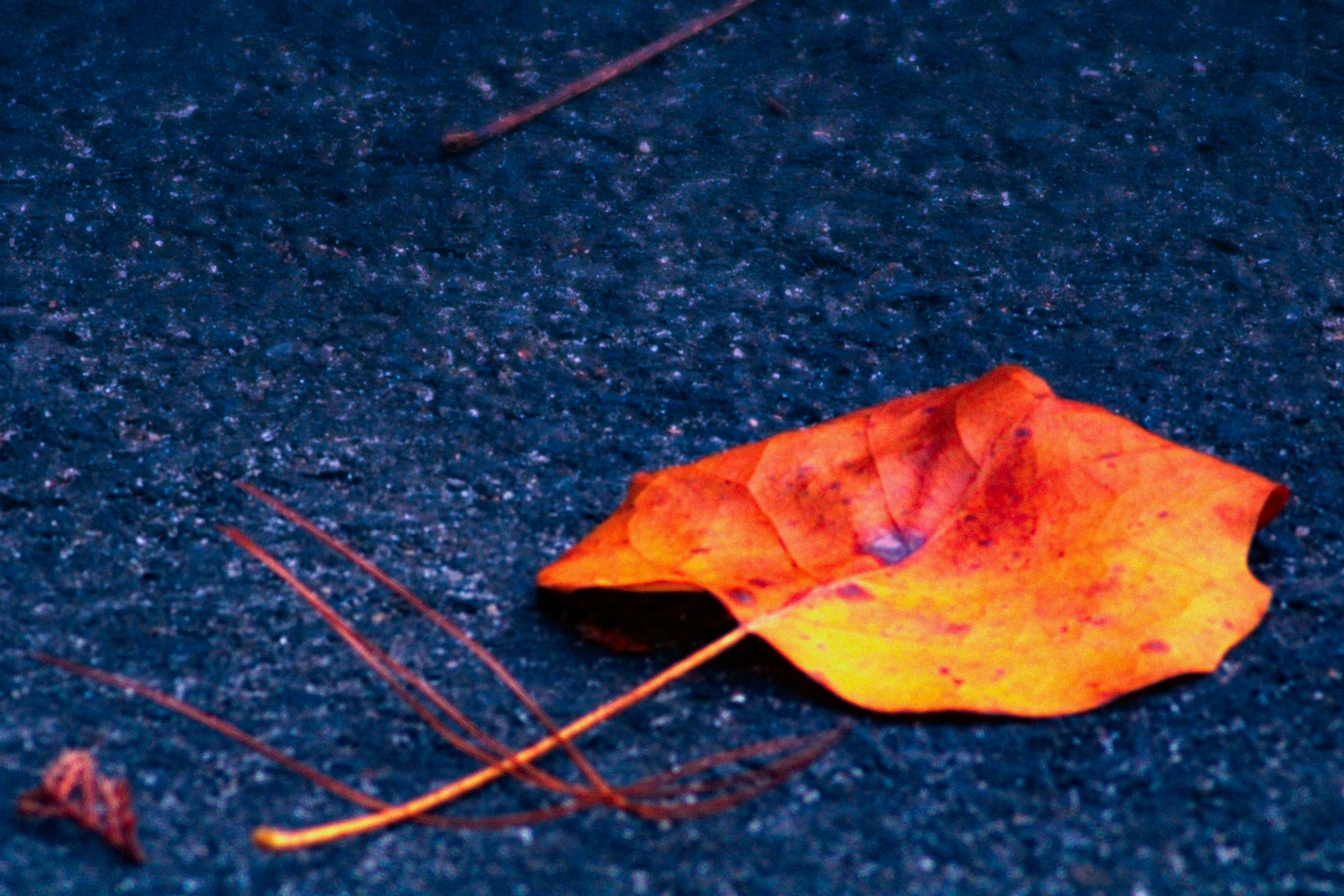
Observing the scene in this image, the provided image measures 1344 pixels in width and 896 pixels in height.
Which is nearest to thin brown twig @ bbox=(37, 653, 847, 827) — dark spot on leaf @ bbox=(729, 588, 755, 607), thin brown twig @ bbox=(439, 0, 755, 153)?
dark spot on leaf @ bbox=(729, 588, 755, 607)

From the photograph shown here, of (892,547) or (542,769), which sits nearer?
(542,769)

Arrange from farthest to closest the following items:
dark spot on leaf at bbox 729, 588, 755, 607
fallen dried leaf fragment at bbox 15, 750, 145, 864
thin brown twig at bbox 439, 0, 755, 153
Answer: thin brown twig at bbox 439, 0, 755, 153
dark spot on leaf at bbox 729, 588, 755, 607
fallen dried leaf fragment at bbox 15, 750, 145, 864

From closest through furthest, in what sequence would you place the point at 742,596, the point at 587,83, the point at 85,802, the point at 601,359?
the point at 85,802 < the point at 742,596 < the point at 601,359 < the point at 587,83

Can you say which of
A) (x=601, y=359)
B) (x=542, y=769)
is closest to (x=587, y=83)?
(x=601, y=359)

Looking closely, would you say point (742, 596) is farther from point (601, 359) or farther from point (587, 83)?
point (587, 83)

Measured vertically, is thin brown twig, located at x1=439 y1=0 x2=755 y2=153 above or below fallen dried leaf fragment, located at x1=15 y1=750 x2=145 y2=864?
above

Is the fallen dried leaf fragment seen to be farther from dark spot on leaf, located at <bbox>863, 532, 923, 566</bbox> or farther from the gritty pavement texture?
dark spot on leaf, located at <bbox>863, 532, 923, 566</bbox>

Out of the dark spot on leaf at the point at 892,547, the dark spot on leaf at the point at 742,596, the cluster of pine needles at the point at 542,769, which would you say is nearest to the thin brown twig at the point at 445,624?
the cluster of pine needles at the point at 542,769
